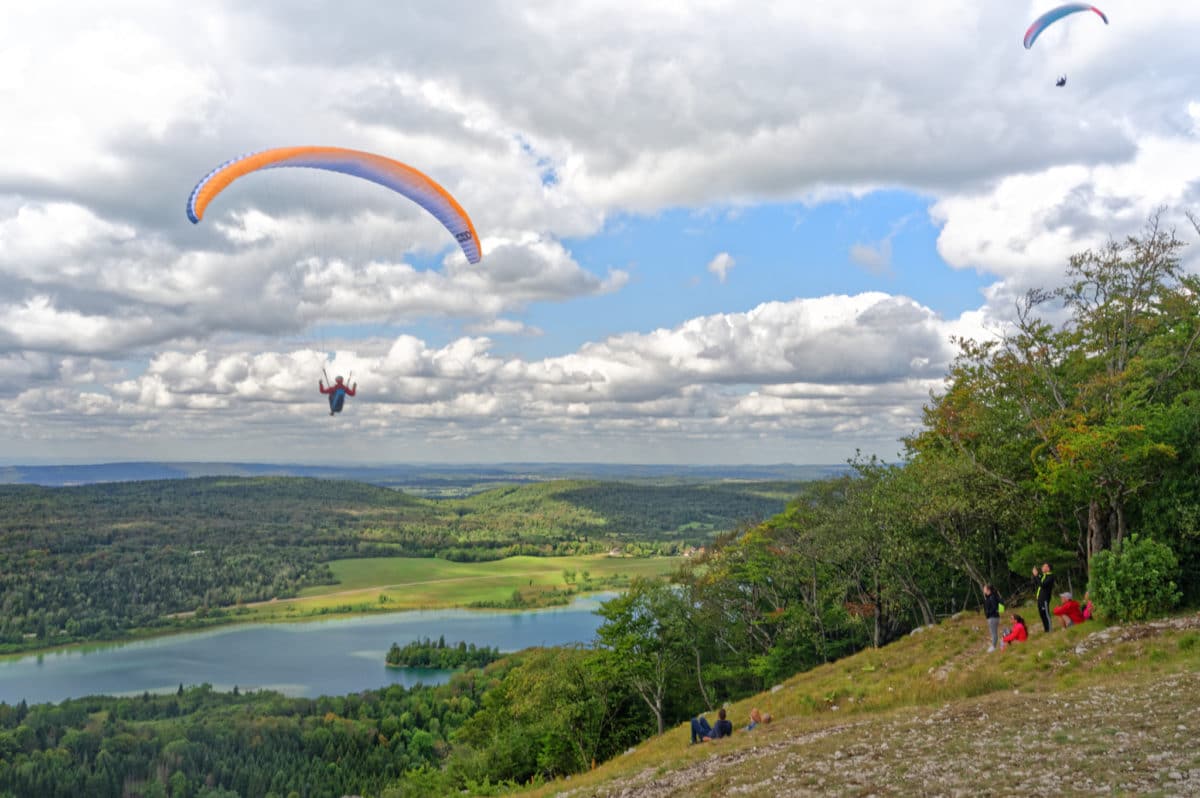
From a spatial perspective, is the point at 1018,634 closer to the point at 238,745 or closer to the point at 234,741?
the point at 238,745

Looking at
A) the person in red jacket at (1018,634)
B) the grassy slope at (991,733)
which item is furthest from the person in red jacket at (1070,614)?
the person in red jacket at (1018,634)

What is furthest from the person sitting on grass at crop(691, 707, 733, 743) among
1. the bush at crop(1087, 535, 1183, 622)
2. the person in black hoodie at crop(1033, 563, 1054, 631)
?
the bush at crop(1087, 535, 1183, 622)

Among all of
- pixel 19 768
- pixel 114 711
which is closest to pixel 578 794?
pixel 19 768

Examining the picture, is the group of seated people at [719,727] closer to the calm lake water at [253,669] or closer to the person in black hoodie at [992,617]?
the person in black hoodie at [992,617]

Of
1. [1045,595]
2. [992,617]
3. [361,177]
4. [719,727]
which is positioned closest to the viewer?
[719,727]

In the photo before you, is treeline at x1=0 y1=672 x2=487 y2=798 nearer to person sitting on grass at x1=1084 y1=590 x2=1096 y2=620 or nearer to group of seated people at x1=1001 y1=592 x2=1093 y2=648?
group of seated people at x1=1001 y1=592 x2=1093 y2=648

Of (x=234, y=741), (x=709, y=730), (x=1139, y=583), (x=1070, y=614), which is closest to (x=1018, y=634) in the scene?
(x=1070, y=614)
